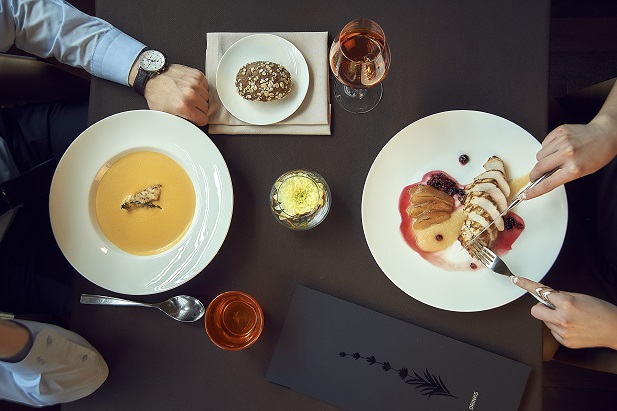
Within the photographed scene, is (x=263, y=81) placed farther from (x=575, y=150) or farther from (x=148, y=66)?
(x=575, y=150)

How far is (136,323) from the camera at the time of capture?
116cm

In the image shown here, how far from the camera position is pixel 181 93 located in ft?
3.71

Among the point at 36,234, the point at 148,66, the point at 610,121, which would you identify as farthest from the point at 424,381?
the point at 36,234

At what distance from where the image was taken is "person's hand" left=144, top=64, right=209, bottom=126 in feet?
3.72

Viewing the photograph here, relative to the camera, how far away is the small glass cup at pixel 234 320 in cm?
110

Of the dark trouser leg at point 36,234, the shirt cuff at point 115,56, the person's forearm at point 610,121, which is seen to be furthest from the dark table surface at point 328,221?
the dark trouser leg at point 36,234

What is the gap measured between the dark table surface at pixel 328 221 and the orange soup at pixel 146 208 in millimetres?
116

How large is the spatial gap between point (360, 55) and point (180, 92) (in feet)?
1.42

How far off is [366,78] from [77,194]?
2.42 ft

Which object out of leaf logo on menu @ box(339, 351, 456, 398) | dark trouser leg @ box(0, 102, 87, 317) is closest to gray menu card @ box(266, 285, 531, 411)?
leaf logo on menu @ box(339, 351, 456, 398)

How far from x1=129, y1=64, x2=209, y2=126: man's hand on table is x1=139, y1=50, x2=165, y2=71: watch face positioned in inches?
0.8

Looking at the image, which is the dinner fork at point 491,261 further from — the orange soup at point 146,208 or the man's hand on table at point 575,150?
the orange soup at point 146,208

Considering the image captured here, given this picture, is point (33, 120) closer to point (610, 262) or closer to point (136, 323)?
point (136, 323)

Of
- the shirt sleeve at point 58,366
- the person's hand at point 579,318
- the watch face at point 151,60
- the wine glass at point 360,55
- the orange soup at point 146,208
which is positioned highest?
the wine glass at point 360,55
